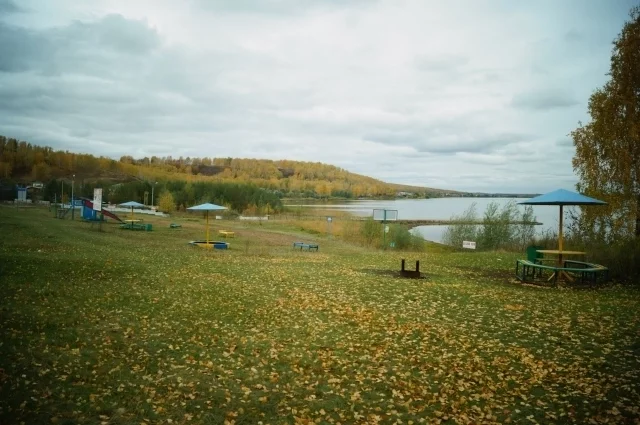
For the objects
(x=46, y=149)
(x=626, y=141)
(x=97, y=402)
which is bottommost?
(x=97, y=402)

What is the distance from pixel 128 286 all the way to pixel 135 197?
8910 centimetres

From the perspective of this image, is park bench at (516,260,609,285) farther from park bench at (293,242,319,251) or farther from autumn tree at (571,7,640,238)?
park bench at (293,242,319,251)

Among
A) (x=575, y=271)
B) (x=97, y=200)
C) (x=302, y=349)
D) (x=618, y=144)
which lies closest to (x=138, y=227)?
(x=97, y=200)

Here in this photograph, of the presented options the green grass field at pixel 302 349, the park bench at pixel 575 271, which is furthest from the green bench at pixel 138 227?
the park bench at pixel 575 271

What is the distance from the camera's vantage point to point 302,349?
890 cm

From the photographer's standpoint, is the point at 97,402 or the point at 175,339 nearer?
the point at 97,402

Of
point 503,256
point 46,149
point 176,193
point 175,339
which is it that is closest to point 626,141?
point 503,256

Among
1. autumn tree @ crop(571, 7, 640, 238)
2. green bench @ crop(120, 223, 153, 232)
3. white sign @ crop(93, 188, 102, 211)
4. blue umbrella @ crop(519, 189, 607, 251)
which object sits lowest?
green bench @ crop(120, 223, 153, 232)

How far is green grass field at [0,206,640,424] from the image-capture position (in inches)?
248

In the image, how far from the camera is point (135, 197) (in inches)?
3745

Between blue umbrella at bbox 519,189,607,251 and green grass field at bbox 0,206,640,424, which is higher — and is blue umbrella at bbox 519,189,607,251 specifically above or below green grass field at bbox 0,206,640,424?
above

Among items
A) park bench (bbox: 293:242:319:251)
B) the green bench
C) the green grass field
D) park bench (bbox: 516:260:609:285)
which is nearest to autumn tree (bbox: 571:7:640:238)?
park bench (bbox: 516:260:609:285)

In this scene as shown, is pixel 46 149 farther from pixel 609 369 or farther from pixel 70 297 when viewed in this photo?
pixel 609 369

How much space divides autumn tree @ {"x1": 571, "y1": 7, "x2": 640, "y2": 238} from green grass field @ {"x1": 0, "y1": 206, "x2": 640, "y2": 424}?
26.2 ft
